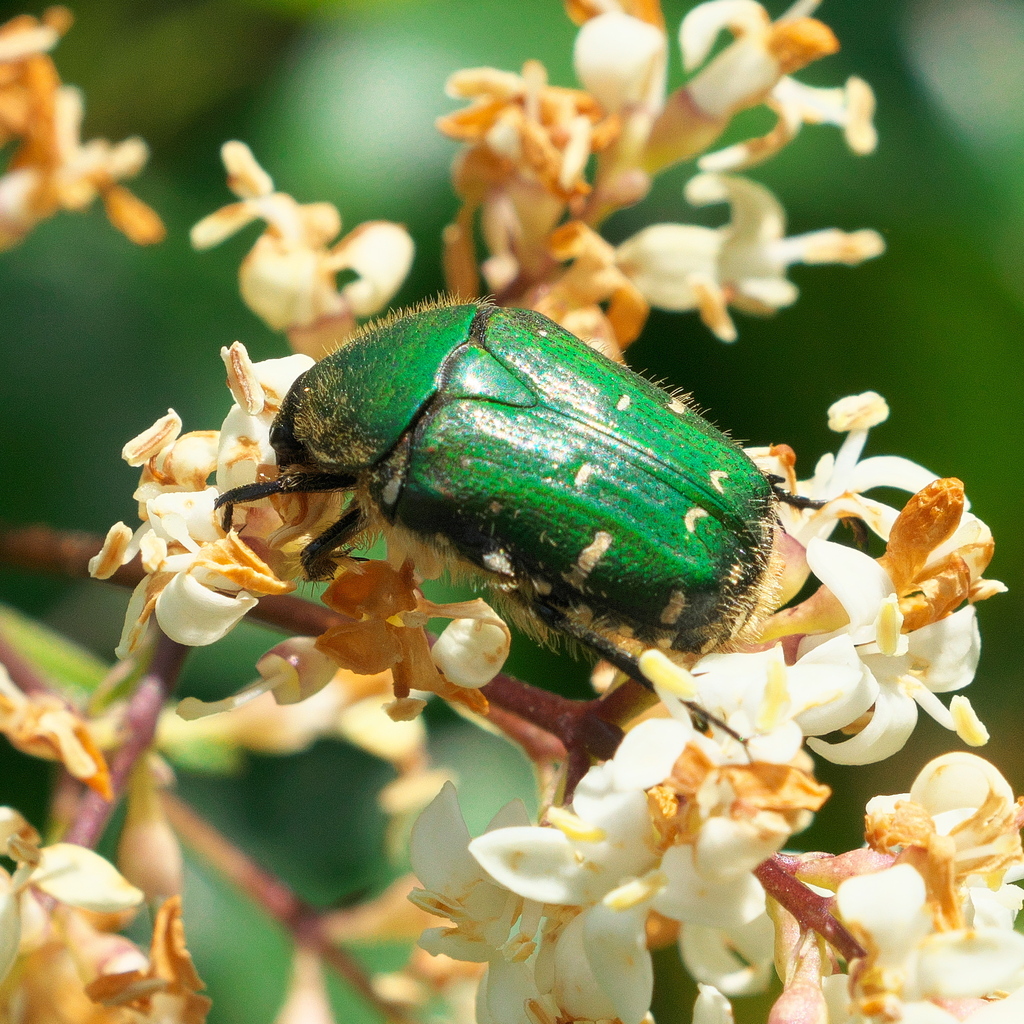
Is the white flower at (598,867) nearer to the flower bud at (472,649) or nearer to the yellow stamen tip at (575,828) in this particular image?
the yellow stamen tip at (575,828)

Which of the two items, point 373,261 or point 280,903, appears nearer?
point 373,261


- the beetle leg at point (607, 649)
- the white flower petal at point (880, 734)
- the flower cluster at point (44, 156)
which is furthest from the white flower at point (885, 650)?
the flower cluster at point (44, 156)

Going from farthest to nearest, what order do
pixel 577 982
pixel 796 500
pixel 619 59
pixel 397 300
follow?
pixel 397 300, pixel 619 59, pixel 796 500, pixel 577 982

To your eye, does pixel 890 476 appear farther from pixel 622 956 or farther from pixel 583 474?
pixel 622 956

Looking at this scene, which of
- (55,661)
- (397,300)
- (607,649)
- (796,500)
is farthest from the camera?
(397,300)

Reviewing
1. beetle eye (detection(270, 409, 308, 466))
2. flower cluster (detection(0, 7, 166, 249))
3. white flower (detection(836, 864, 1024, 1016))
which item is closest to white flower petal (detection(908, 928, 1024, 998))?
white flower (detection(836, 864, 1024, 1016))

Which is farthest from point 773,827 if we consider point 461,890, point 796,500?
point 796,500

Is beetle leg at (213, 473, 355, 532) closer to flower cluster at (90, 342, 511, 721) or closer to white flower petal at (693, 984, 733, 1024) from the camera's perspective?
flower cluster at (90, 342, 511, 721)
